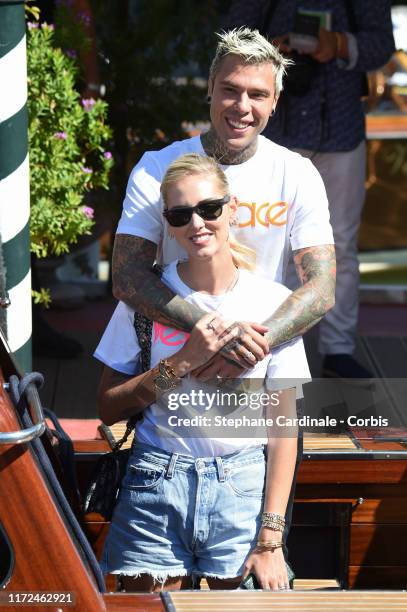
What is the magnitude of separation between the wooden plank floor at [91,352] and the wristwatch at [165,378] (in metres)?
2.30

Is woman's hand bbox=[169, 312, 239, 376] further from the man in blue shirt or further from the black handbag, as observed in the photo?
the man in blue shirt

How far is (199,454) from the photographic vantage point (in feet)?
9.22

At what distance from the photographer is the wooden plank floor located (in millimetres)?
5680

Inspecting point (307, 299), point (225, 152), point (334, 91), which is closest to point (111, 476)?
point (307, 299)

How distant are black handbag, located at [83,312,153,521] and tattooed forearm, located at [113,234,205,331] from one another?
0.04m

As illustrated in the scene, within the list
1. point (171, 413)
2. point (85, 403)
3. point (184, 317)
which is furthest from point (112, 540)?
point (85, 403)

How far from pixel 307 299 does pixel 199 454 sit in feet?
1.66

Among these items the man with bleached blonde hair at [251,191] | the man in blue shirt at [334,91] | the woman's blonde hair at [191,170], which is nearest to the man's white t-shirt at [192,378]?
the man with bleached blonde hair at [251,191]

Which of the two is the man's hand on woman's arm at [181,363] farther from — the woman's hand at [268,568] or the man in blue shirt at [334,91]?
the man in blue shirt at [334,91]

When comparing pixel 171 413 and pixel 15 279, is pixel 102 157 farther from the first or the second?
pixel 171 413

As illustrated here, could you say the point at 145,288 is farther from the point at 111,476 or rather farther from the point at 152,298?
the point at 111,476

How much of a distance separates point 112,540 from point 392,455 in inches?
37.3

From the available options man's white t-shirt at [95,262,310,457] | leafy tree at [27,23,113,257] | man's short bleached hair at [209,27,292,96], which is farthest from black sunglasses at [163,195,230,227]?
leafy tree at [27,23,113,257]

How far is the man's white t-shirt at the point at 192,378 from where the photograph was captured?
2.82m
